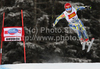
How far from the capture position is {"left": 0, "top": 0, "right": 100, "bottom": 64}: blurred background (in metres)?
6.59

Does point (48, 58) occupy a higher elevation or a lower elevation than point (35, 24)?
lower

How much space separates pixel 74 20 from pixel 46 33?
1.33 meters

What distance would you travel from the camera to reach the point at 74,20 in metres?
6.55

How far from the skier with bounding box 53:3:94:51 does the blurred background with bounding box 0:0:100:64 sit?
0.45 ft

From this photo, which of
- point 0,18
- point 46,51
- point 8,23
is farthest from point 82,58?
point 0,18

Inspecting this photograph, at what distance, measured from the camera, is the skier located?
6543 mm

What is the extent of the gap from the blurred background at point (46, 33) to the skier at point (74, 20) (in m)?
0.14

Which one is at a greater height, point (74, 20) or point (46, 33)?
point (74, 20)

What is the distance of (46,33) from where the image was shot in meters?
6.59

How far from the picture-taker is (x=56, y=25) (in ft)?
21.6

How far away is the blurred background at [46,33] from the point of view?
6.59 m
